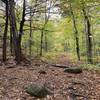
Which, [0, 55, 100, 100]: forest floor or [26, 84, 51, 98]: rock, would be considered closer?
[26, 84, 51, 98]: rock

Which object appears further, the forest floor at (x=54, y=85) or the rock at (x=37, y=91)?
the forest floor at (x=54, y=85)

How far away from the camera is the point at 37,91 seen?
7418mm

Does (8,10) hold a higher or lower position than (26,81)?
higher

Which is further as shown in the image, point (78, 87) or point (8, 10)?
point (8, 10)

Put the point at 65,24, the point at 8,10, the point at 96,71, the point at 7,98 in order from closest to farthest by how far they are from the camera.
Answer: the point at 7,98 → the point at 96,71 → the point at 8,10 → the point at 65,24

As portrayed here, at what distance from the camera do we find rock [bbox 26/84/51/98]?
7.35 meters

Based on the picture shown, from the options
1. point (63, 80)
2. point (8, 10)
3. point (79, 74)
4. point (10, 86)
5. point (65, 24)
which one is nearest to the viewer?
point (10, 86)

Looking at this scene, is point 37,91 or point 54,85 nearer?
point 37,91

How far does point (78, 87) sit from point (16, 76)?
293cm

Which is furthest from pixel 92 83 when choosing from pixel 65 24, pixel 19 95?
pixel 65 24

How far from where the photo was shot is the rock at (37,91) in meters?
7.35

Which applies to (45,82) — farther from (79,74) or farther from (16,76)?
(79,74)

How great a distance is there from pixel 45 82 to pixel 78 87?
1.41 meters

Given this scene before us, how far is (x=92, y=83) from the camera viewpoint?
9.27m
